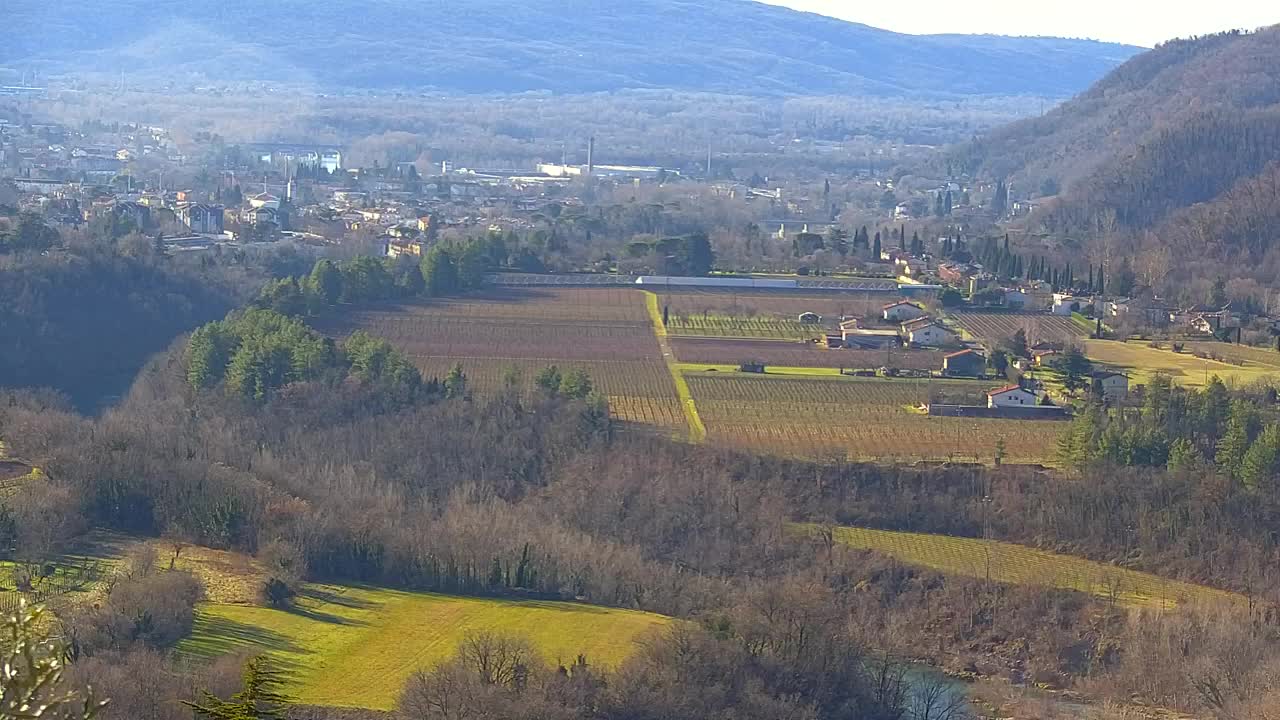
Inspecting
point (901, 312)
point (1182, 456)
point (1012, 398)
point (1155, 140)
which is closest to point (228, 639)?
point (1182, 456)

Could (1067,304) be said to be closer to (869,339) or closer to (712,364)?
(869,339)

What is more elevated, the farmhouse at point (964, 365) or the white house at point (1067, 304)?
the white house at point (1067, 304)

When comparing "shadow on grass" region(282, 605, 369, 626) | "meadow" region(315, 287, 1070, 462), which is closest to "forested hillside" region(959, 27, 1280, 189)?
"meadow" region(315, 287, 1070, 462)

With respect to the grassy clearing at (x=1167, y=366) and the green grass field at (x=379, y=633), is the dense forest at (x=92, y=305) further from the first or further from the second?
the grassy clearing at (x=1167, y=366)

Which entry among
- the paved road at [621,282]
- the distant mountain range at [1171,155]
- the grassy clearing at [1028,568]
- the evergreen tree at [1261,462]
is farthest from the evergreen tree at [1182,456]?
the distant mountain range at [1171,155]

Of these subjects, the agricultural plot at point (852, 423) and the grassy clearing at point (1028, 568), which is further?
the agricultural plot at point (852, 423)
